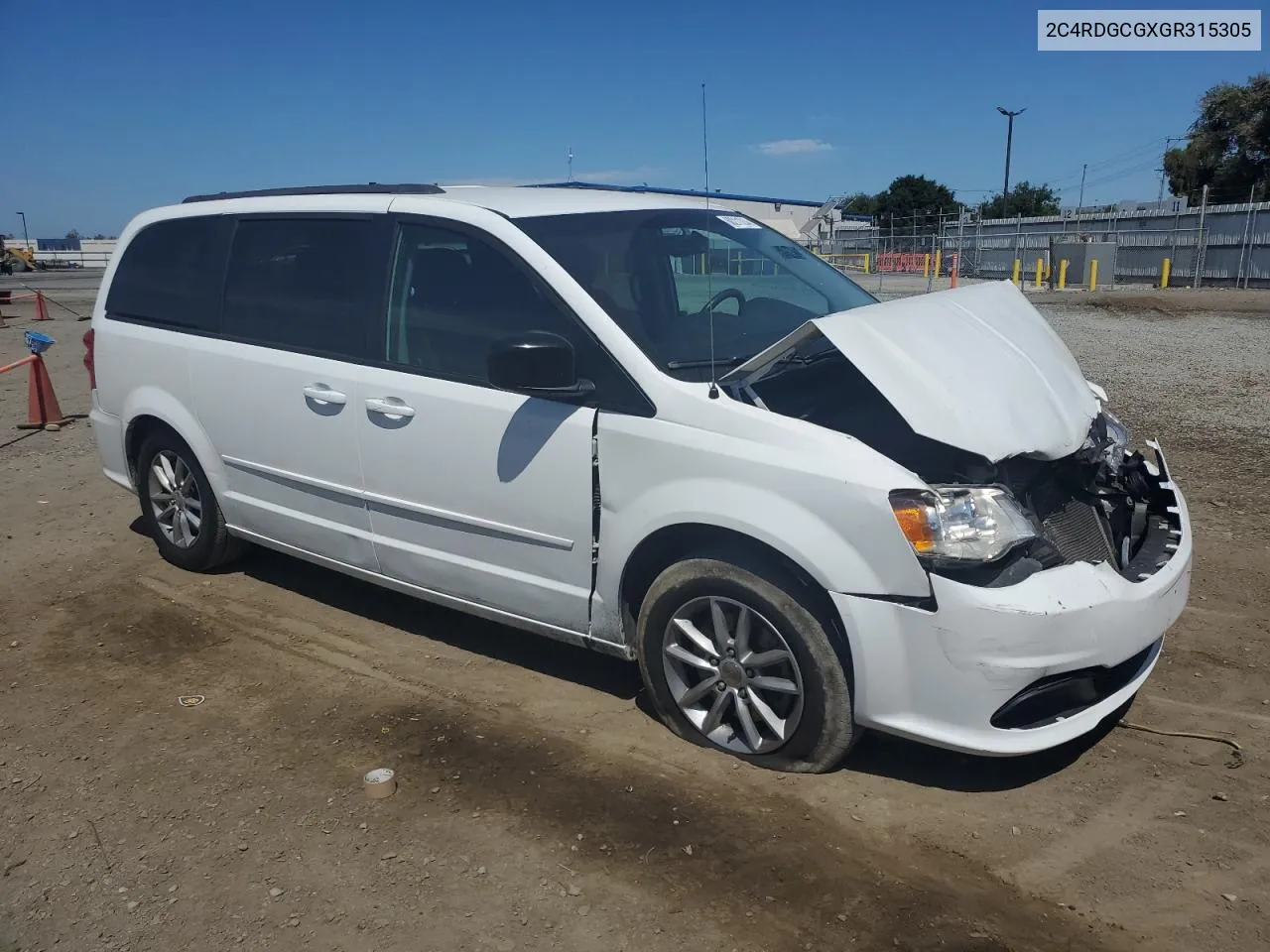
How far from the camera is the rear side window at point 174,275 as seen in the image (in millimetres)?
5160

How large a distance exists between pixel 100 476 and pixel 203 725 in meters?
4.83

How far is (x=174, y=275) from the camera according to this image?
17.6 feet

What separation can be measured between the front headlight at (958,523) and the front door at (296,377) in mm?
2379

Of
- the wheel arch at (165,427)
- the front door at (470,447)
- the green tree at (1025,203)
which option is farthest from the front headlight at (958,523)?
the green tree at (1025,203)

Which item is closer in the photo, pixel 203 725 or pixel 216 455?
pixel 203 725

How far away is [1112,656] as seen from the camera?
3.26m

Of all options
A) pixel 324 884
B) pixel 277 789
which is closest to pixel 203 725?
pixel 277 789

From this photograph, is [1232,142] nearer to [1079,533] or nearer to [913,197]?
[913,197]

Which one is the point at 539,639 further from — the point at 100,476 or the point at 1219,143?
the point at 1219,143

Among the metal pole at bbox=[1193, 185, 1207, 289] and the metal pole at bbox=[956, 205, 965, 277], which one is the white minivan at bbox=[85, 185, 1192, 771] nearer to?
the metal pole at bbox=[1193, 185, 1207, 289]

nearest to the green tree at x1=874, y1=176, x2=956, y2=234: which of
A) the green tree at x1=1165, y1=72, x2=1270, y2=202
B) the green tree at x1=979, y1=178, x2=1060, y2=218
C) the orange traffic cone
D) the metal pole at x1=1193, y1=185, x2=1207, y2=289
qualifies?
the green tree at x1=979, y1=178, x2=1060, y2=218

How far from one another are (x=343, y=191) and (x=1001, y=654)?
3.53m

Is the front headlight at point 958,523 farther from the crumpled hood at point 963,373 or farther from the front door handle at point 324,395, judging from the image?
the front door handle at point 324,395

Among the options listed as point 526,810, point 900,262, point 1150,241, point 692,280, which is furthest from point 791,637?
point 900,262
